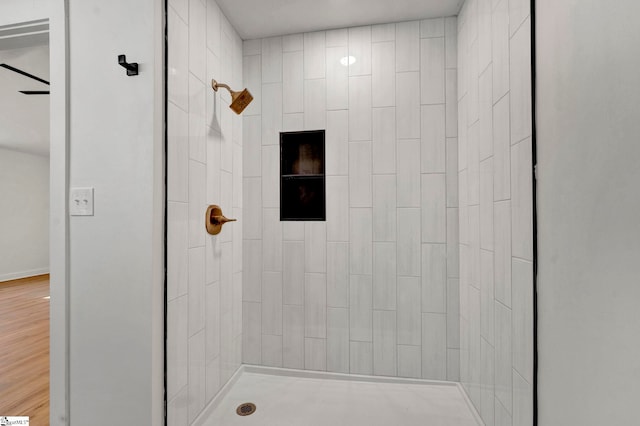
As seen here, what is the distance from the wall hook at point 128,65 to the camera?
109 cm

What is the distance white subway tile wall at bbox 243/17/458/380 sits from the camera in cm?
162

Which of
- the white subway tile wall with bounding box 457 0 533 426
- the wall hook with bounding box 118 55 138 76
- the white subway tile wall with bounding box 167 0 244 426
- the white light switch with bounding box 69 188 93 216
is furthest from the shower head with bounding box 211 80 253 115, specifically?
the white subway tile wall with bounding box 457 0 533 426

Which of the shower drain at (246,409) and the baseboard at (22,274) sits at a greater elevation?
the shower drain at (246,409)

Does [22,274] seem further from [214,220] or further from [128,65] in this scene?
[128,65]

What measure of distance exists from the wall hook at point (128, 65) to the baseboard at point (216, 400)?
1451mm

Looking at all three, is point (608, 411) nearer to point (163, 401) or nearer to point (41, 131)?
point (163, 401)

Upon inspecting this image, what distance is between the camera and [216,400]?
4.87 feet

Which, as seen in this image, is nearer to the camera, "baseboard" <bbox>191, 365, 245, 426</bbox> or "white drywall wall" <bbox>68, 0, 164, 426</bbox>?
"white drywall wall" <bbox>68, 0, 164, 426</bbox>

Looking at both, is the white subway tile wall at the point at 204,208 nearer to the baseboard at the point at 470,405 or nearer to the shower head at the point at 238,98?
the shower head at the point at 238,98

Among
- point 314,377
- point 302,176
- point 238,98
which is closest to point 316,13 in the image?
point 238,98

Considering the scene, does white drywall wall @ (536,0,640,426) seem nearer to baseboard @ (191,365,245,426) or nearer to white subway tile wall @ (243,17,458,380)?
white subway tile wall @ (243,17,458,380)

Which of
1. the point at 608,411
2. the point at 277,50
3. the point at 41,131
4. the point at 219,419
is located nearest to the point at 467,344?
the point at 608,411

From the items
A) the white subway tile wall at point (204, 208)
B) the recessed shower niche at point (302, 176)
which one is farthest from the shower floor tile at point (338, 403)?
the recessed shower niche at point (302, 176)

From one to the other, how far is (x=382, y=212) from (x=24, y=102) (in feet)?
13.0
